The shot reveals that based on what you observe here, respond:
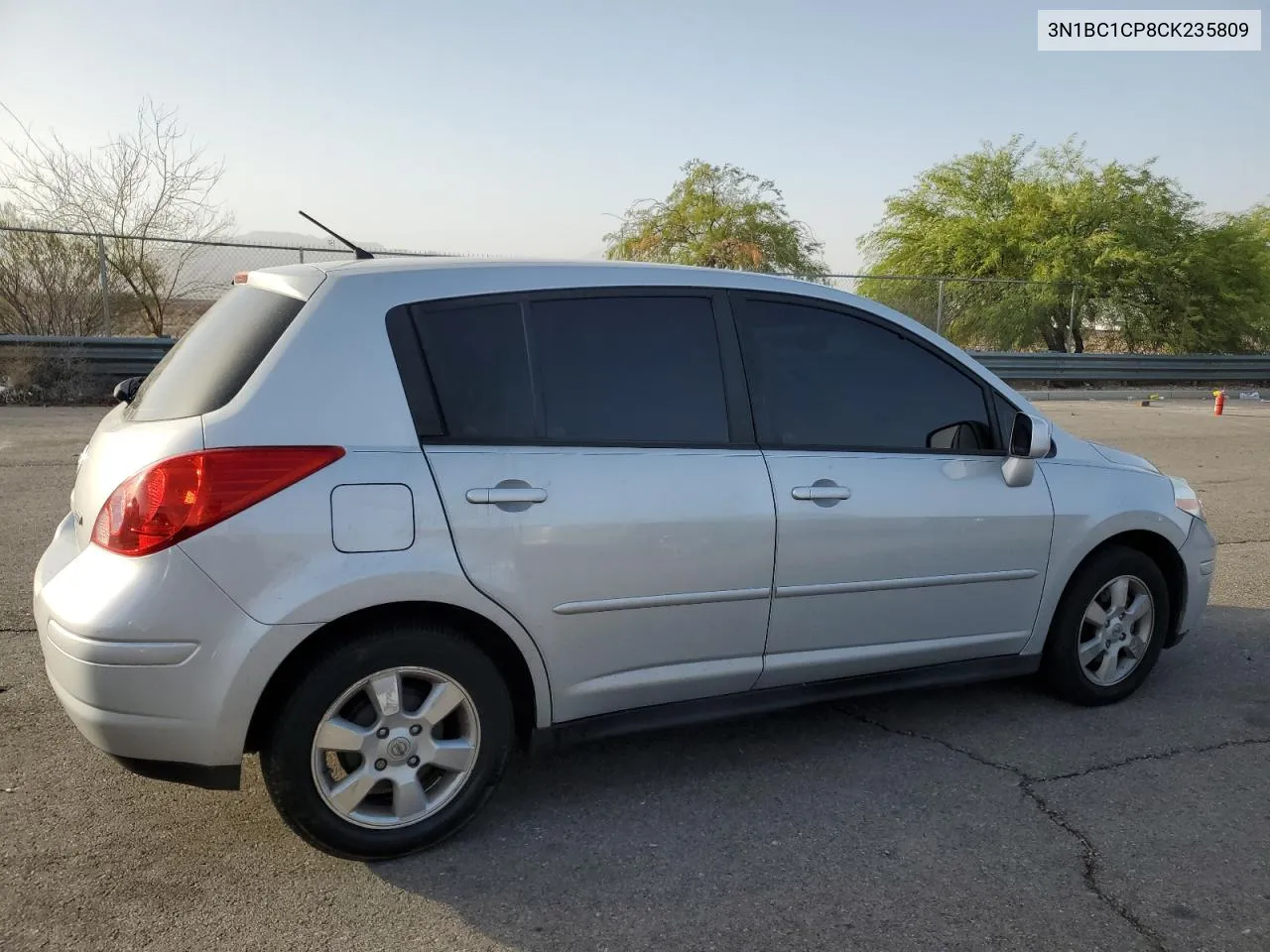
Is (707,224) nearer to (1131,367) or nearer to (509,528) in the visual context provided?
(1131,367)

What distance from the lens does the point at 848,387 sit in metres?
3.93

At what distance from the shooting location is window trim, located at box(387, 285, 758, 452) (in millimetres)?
3180

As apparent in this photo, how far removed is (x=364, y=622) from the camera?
307cm

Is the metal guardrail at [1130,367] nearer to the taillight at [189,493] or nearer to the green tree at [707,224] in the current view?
the green tree at [707,224]

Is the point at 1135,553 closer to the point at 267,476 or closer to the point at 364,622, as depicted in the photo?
the point at 364,622

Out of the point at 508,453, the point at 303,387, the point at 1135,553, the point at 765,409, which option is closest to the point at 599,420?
the point at 508,453

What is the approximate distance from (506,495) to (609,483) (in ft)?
1.10

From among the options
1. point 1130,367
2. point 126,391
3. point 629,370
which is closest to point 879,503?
point 629,370

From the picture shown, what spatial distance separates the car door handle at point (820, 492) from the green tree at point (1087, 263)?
21666mm

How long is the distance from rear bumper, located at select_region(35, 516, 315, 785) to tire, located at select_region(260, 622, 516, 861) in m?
0.15

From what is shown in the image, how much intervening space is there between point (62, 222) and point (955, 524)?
17.1m

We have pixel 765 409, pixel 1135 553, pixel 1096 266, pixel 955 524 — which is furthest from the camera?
pixel 1096 266

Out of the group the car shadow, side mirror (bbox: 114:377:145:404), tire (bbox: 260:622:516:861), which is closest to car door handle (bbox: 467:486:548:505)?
tire (bbox: 260:622:516:861)

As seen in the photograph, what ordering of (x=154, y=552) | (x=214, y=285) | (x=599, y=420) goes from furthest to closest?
1. (x=214, y=285)
2. (x=599, y=420)
3. (x=154, y=552)
